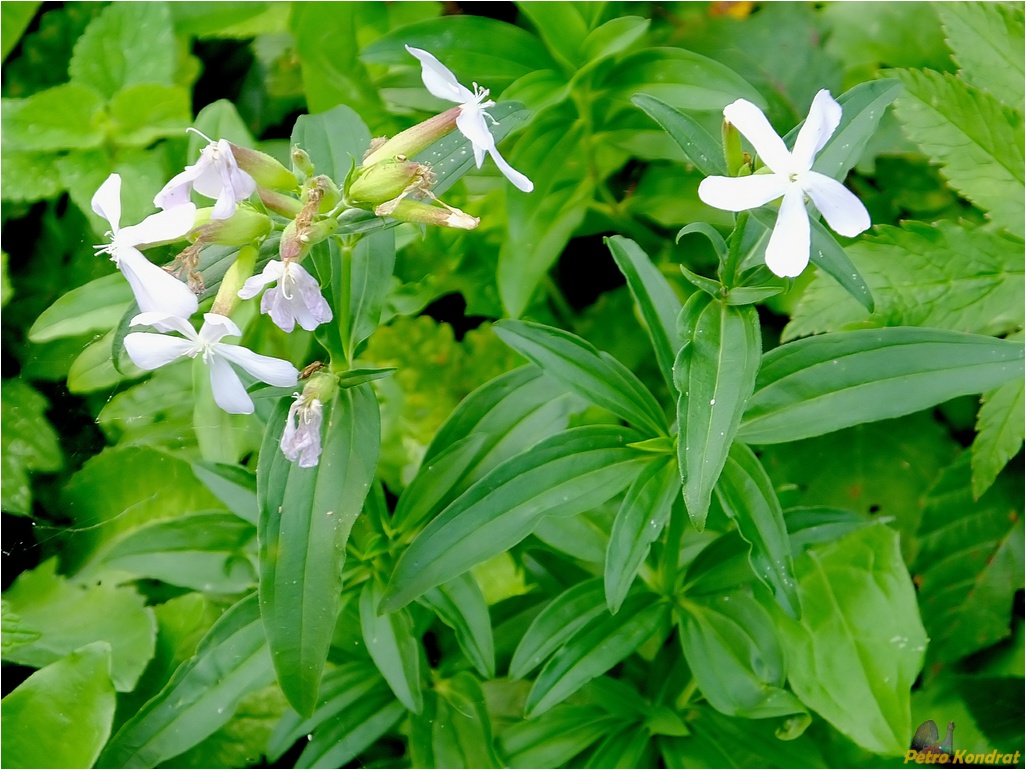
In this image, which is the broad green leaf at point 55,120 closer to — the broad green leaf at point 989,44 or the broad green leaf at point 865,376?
the broad green leaf at point 865,376

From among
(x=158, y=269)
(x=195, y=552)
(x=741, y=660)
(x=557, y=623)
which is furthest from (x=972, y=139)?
(x=195, y=552)

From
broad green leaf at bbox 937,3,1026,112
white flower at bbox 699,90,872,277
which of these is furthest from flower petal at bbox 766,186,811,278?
broad green leaf at bbox 937,3,1026,112

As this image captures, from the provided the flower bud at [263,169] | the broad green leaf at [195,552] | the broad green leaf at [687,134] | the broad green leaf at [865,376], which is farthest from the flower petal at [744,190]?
the broad green leaf at [195,552]

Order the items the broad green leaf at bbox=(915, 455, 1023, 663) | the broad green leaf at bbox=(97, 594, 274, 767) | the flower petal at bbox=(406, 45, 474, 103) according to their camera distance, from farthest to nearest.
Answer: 1. the broad green leaf at bbox=(915, 455, 1023, 663)
2. the broad green leaf at bbox=(97, 594, 274, 767)
3. the flower petal at bbox=(406, 45, 474, 103)

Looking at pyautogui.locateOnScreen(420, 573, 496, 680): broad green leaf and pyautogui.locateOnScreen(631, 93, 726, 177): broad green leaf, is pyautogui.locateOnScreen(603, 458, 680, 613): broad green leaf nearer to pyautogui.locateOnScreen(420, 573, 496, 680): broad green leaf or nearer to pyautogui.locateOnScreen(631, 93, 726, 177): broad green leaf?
pyautogui.locateOnScreen(420, 573, 496, 680): broad green leaf

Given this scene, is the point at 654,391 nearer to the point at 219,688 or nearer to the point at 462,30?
the point at 462,30

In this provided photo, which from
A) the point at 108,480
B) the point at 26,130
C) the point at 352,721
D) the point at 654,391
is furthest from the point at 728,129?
the point at 26,130

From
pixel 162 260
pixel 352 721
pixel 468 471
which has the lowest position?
pixel 352 721
